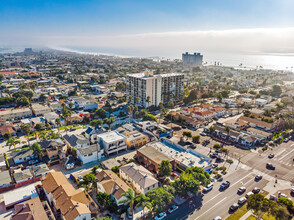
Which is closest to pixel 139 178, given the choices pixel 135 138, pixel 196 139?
pixel 135 138

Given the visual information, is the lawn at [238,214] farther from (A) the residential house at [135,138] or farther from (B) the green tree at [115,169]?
(A) the residential house at [135,138]

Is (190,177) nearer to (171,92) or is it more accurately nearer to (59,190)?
(59,190)

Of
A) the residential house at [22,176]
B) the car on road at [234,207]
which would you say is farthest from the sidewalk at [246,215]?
the residential house at [22,176]

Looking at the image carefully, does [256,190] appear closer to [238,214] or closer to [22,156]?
[238,214]

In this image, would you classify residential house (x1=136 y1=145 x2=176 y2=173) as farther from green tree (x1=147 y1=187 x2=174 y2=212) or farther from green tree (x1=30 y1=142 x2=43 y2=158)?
green tree (x1=30 y1=142 x2=43 y2=158)

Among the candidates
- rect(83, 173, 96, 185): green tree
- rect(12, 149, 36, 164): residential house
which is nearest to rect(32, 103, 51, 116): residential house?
rect(12, 149, 36, 164): residential house
